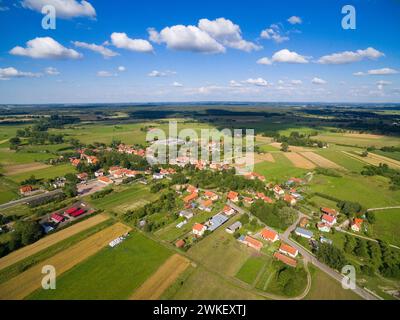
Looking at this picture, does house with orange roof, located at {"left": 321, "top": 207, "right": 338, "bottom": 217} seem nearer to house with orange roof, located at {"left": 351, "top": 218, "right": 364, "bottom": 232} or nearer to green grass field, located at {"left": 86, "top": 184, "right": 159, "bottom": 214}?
house with orange roof, located at {"left": 351, "top": 218, "right": 364, "bottom": 232}

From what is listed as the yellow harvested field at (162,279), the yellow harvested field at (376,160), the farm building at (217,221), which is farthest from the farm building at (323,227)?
the yellow harvested field at (376,160)

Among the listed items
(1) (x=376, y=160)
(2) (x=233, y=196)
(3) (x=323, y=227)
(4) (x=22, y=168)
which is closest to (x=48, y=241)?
(2) (x=233, y=196)

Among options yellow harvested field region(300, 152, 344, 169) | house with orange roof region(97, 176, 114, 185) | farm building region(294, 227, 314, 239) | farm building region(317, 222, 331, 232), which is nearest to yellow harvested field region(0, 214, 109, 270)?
house with orange roof region(97, 176, 114, 185)

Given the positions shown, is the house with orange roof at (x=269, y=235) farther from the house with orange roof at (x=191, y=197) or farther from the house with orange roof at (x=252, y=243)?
the house with orange roof at (x=191, y=197)

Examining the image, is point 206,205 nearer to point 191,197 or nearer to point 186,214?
point 191,197

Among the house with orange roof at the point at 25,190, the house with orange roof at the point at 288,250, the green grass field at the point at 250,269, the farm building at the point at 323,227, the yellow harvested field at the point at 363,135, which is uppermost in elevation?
the yellow harvested field at the point at 363,135
